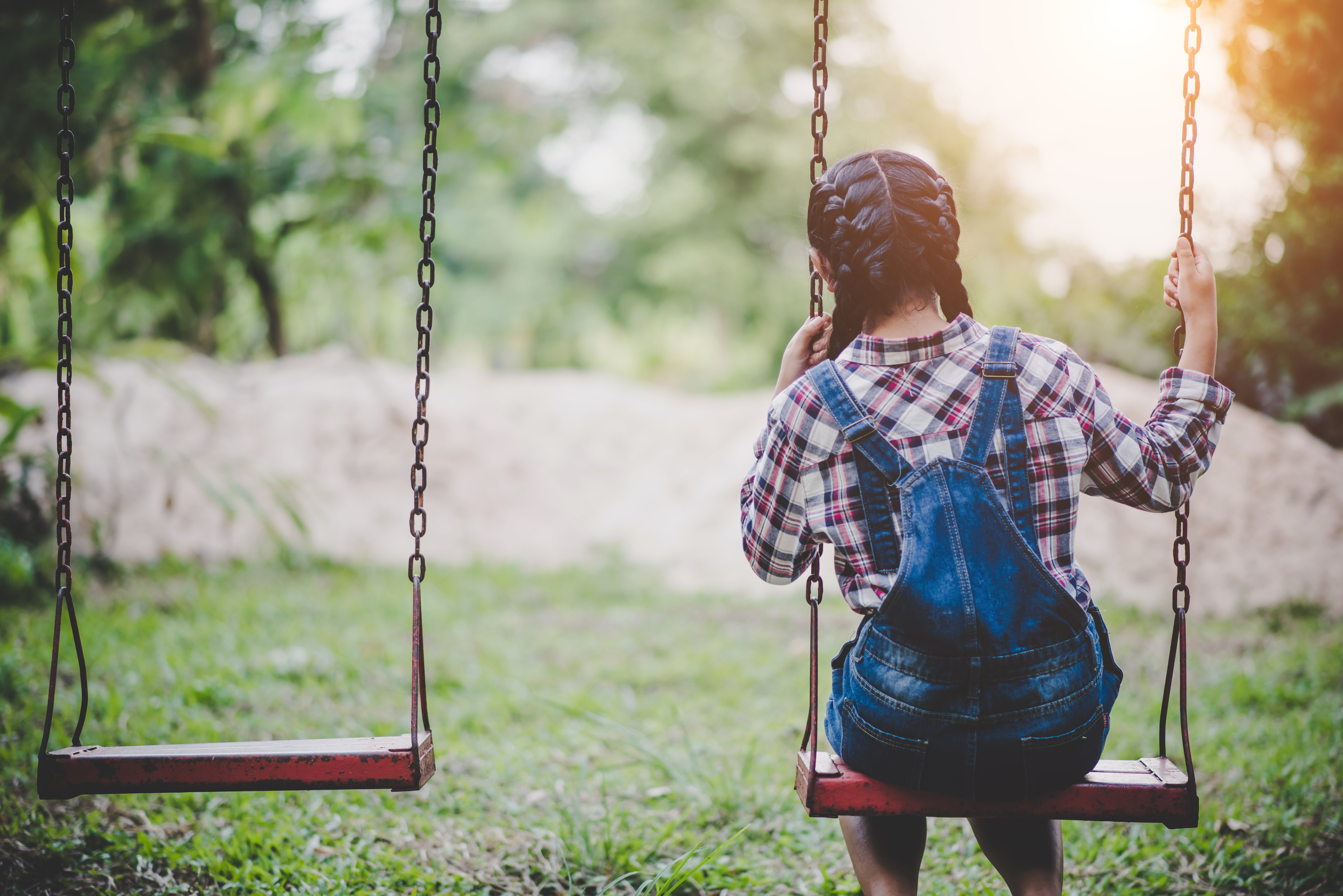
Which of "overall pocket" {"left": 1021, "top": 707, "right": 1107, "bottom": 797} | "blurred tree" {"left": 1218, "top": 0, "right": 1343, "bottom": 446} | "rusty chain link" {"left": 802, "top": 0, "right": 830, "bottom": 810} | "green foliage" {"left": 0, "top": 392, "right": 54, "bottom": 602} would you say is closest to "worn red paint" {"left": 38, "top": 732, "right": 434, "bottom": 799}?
"rusty chain link" {"left": 802, "top": 0, "right": 830, "bottom": 810}

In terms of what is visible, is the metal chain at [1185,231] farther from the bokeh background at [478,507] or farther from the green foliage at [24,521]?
the green foliage at [24,521]

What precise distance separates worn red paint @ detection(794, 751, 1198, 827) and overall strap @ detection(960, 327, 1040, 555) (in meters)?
0.47

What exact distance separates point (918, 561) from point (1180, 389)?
0.68m

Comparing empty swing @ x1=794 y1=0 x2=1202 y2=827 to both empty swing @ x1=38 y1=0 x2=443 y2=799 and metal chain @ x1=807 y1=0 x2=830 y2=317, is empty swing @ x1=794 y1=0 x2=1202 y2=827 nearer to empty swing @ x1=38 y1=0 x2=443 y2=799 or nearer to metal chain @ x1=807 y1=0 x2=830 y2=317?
metal chain @ x1=807 y1=0 x2=830 y2=317

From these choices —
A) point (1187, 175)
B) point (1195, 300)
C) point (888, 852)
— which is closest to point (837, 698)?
point (888, 852)

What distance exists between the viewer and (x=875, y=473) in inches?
57.4

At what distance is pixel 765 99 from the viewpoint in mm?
13164

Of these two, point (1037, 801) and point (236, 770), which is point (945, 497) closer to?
point (1037, 801)

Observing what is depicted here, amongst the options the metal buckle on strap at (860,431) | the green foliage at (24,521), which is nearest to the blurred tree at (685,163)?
the green foliage at (24,521)

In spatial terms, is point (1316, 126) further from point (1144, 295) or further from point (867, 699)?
point (867, 699)

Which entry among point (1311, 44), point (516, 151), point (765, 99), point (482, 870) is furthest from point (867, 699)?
point (765, 99)

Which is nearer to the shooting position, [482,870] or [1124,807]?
[1124,807]

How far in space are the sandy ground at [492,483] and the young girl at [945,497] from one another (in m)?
4.06

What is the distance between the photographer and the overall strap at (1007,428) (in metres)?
1.42
